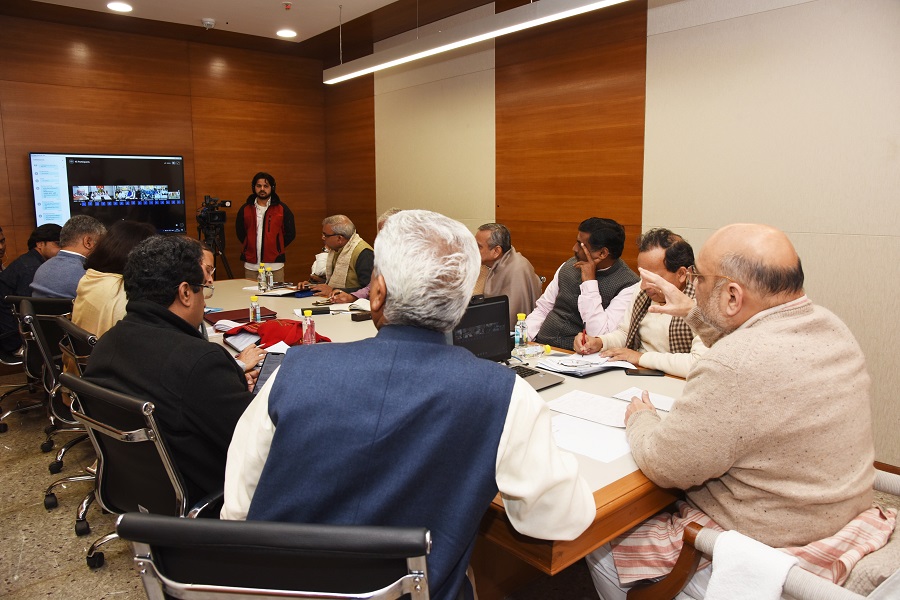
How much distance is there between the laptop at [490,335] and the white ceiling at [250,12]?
402cm

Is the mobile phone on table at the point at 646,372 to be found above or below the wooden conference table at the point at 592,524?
above

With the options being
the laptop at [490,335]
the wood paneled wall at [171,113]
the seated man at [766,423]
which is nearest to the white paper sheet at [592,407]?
the laptop at [490,335]

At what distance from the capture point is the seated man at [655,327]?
2.72 meters

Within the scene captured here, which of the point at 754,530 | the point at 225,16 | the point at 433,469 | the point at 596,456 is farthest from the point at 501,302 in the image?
the point at 225,16

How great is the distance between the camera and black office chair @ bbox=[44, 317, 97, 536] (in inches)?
104

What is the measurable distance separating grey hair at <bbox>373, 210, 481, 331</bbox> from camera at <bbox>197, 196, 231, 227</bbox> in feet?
18.8

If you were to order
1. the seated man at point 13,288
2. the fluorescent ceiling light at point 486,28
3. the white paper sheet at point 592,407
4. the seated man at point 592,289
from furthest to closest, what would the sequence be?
1. the seated man at point 13,288
2. the fluorescent ceiling light at point 486,28
3. the seated man at point 592,289
4. the white paper sheet at point 592,407

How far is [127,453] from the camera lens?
195 centimetres

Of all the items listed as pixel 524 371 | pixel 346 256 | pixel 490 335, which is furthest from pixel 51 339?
pixel 524 371

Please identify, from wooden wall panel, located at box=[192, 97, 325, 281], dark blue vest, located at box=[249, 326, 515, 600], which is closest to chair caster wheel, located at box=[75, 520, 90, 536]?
dark blue vest, located at box=[249, 326, 515, 600]

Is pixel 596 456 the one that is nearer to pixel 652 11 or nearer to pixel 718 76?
pixel 718 76

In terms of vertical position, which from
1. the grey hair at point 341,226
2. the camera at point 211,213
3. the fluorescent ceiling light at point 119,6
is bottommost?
the grey hair at point 341,226

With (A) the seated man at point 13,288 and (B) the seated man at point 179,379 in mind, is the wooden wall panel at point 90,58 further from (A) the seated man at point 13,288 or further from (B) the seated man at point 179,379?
(B) the seated man at point 179,379

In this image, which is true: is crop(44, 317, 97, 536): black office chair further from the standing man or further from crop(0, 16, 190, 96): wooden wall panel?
crop(0, 16, 190, 96): wooden wall panel
